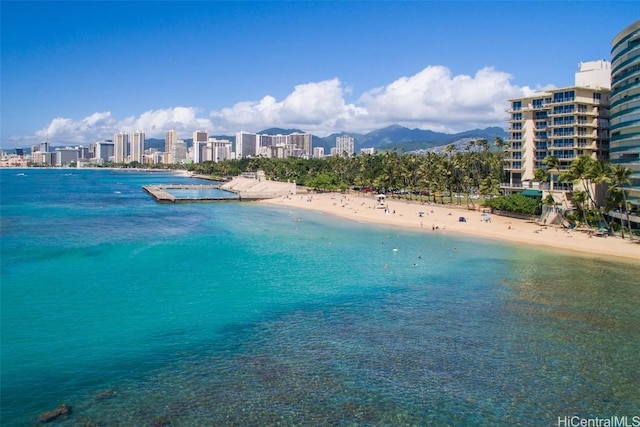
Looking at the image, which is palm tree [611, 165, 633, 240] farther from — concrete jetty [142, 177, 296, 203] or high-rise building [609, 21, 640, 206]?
concrete jetty [142, 177, 296, 203]

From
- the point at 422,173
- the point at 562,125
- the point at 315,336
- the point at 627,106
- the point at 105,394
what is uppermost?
the point at 627,106

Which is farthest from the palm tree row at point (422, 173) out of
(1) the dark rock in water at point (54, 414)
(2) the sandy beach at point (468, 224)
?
(1) the dark rock in water at point (54, 414)

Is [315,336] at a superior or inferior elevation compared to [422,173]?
inferior

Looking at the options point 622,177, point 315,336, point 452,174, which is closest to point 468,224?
point 622,177

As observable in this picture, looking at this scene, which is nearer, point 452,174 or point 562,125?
point 562,125

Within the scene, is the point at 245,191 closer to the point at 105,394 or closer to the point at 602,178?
the point at 602,178

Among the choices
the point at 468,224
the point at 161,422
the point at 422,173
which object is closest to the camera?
the point at 161,422

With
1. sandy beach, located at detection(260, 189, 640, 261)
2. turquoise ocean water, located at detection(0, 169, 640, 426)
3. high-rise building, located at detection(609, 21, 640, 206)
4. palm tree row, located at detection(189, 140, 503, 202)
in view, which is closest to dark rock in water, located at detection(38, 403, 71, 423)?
turquoise ocean water, located at detection(0, 169, 640, 426)

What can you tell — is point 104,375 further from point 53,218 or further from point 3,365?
point 53,218
